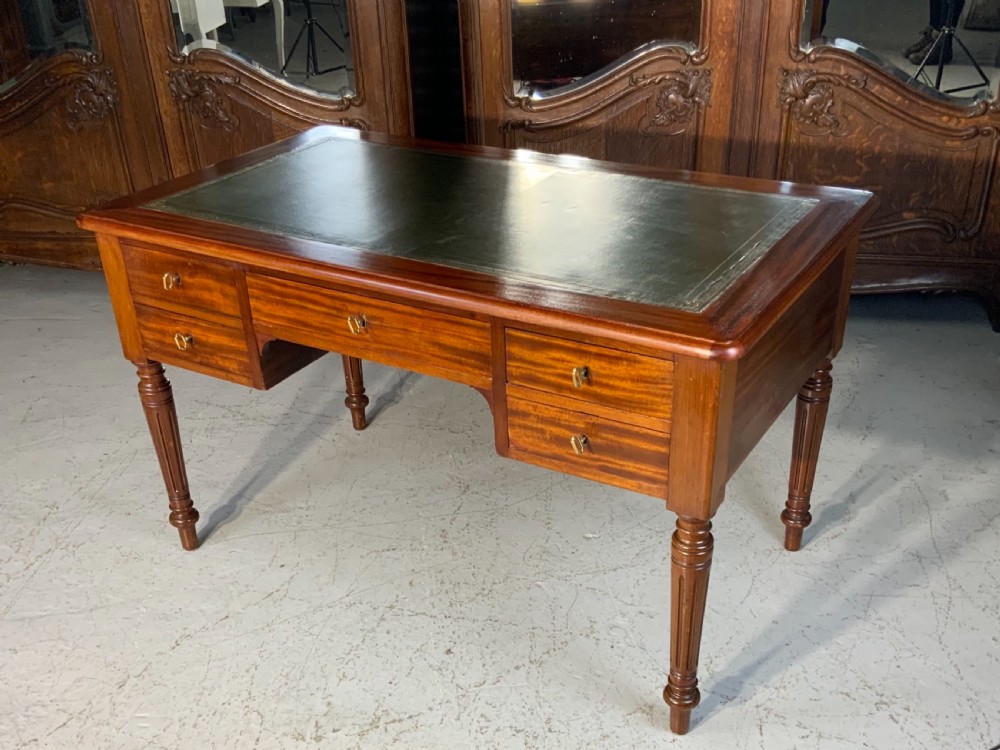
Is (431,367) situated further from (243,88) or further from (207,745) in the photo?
(243,88)

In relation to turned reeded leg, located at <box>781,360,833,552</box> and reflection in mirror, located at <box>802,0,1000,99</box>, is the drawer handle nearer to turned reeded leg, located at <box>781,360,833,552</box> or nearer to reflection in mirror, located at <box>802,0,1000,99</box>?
turned reeded leg, located at <box>781,360,833,552</box>

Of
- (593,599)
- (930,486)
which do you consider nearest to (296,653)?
(593,599)

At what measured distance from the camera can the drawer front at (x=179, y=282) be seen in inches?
73.4

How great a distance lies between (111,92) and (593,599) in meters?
2.31

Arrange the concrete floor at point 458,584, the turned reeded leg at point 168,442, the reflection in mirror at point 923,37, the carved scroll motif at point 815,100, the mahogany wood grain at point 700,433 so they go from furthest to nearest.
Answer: the carved scroll motif at point 815,100 → the reflection in mirror at point 923,37 → the turned reeded leg at point 168,442 → the concrete floor at point 458,584 → the mahogany wood grain at point 700,433

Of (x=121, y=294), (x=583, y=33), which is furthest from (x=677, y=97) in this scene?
(x=121, y=294)

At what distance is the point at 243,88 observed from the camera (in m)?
3.13

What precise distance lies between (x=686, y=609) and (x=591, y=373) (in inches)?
17.1

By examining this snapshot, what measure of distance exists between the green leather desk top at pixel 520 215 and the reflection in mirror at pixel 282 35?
2.82ft

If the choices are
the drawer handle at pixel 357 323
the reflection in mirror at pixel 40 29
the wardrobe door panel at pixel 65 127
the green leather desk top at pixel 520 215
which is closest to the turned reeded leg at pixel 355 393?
the green leather desk top at pixel 520 215

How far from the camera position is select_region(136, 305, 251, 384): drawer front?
6.32 ft

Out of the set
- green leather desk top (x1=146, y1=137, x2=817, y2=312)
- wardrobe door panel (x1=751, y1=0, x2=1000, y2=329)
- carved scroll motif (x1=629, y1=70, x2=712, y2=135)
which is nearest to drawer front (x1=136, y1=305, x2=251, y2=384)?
green leather desk top (x1=146, y1=137, x2=817, y2=312)

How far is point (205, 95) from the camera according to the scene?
318 cm

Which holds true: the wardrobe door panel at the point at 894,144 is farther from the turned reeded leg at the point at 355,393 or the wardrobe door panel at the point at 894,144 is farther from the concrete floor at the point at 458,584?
the turned reeded leg at the point at 355,393
